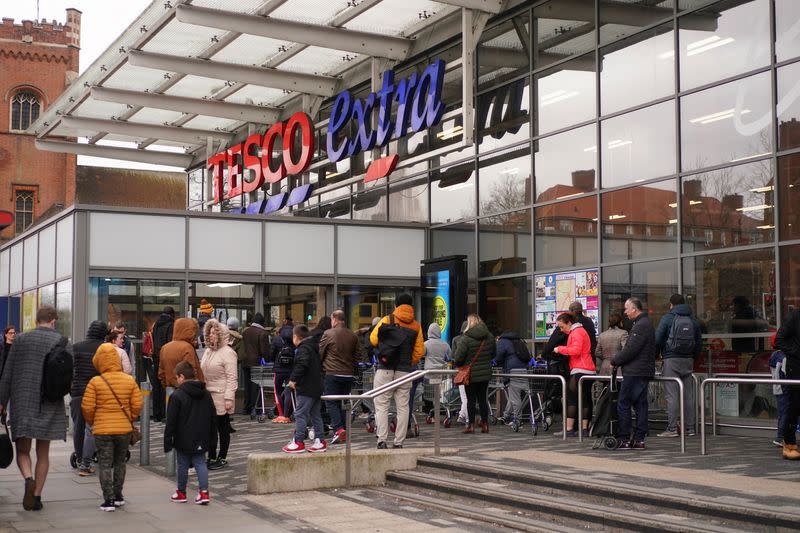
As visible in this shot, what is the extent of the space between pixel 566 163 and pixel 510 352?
13.3ft

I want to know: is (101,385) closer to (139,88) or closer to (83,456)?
(83,456)

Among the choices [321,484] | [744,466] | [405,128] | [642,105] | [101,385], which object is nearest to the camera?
[101,385]

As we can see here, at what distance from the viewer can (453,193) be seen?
67.3ft

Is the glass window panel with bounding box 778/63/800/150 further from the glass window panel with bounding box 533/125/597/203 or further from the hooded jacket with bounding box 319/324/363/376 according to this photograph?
the hooded jacket with bounding box 319/324/363/376

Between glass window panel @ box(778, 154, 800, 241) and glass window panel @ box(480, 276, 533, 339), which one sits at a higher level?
glass window panel @ box(778, 154, 800, 241)

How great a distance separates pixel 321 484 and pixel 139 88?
15290 mm

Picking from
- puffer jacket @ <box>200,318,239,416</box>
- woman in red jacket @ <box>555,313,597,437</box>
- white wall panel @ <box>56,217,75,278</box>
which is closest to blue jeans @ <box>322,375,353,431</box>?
puffer jacket @ <box>200,318,239,416</box>

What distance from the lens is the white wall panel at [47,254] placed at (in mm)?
20766

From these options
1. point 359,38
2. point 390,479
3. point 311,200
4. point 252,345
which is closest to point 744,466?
point 390,479

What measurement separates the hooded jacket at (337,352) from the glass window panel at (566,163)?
5.52 m

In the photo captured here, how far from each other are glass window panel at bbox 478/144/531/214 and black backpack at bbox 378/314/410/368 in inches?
241

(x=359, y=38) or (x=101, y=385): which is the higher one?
(x=359, y=38)

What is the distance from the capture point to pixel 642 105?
15.8 m

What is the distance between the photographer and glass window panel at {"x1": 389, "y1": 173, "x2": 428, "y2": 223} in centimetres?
2144
